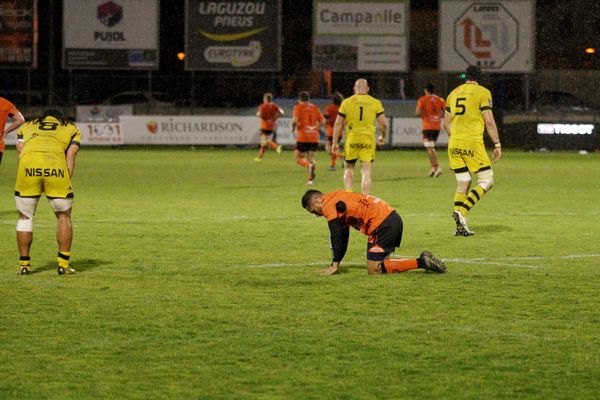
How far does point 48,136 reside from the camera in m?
12.2

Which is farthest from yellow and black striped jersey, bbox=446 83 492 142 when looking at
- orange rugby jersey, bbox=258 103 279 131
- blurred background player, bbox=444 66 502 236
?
orange rugby jersey, bbox=258 103 279 131

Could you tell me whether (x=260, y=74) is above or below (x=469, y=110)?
above

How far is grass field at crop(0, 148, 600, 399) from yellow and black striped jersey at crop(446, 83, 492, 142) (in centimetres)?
138

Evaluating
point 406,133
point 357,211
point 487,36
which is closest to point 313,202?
point 357,211

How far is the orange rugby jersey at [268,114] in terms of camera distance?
121ft

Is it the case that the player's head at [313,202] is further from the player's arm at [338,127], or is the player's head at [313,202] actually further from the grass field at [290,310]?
the player's arm at [338,127]

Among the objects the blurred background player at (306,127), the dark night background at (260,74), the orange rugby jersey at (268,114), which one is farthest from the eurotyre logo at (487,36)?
the blurred background player at (306,127)

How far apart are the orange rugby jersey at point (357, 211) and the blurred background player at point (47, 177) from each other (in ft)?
8.63

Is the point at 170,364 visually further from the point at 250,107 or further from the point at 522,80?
the point at 522,80

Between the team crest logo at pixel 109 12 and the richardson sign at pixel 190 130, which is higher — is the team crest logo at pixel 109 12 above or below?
above

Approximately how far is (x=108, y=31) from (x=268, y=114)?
440 inches

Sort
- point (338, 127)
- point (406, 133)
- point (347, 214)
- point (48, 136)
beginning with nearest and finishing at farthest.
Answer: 1. point (347, 214)
2. point (48, 136)
3. point (338, 127)
4. point (406, 133)

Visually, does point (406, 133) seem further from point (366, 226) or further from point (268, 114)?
point (366, 226)

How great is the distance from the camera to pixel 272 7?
46.4 meters
